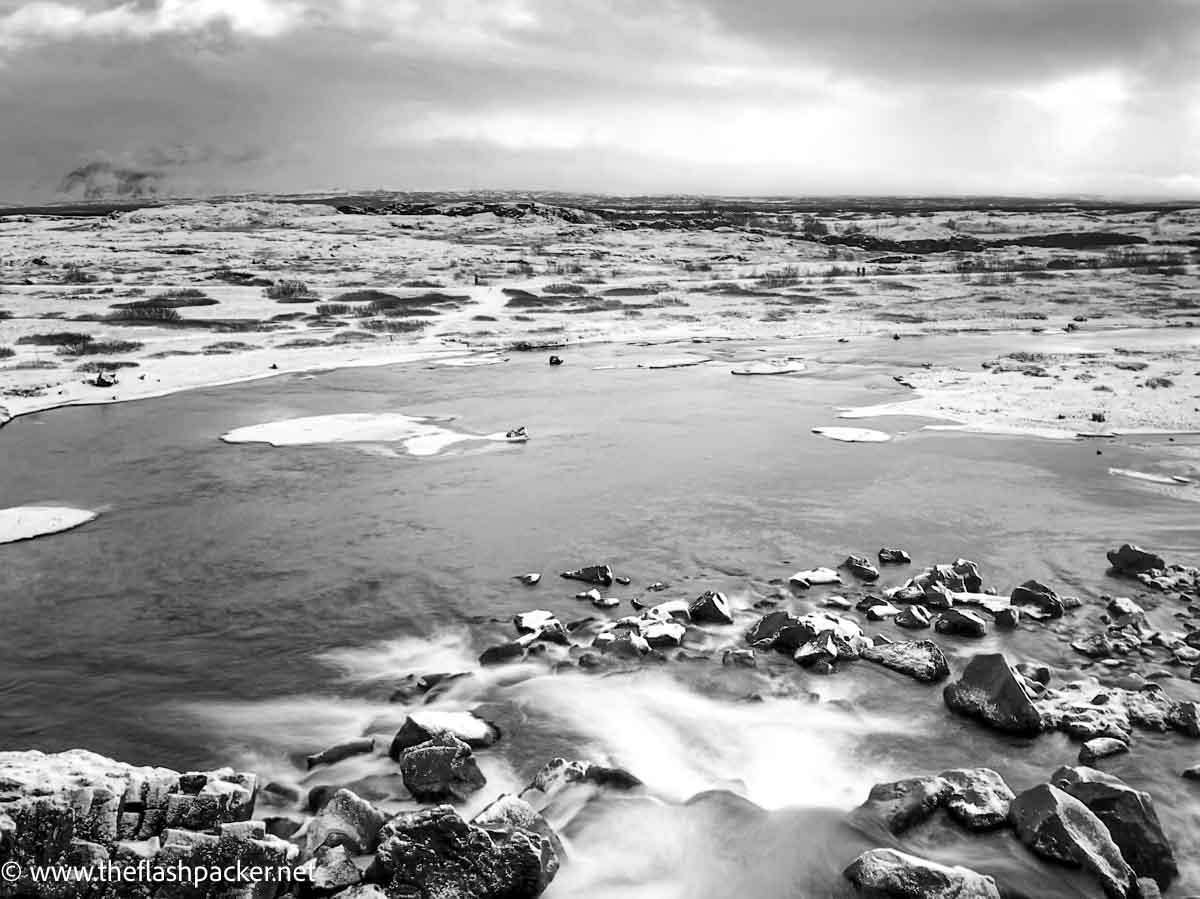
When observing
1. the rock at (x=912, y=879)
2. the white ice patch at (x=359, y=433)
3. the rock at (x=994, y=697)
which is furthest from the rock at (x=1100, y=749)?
the white ice patch at (x=359, y=433)

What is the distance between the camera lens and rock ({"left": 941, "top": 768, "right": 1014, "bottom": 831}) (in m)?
6.75

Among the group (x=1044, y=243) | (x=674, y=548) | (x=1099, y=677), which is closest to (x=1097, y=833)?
A: (x=1099, y=677)

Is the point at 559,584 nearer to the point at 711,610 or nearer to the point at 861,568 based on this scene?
the point at 711,610

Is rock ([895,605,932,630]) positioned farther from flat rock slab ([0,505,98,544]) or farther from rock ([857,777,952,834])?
flat rock slab ([0,505,98,544])

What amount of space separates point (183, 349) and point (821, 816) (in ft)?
88.8

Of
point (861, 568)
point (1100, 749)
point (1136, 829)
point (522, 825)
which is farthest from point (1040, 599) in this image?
point (522, 825)

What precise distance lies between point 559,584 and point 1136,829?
6845 millimetres

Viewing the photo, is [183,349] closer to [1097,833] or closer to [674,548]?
[674,548]

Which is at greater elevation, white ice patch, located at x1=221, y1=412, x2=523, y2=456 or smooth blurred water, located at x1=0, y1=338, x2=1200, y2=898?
white ice patch, located at x1=221, y1=412, x2=523, y2=456

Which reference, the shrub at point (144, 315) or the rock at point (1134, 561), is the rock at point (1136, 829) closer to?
the rock at point (1134, 561)

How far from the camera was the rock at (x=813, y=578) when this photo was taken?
443 inches

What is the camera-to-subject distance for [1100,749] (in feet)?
25.1

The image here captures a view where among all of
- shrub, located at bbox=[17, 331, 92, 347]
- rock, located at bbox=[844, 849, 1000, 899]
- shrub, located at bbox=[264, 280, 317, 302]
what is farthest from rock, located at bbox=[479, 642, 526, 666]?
shrub, located at bbox=[264, 280, 317, 302]

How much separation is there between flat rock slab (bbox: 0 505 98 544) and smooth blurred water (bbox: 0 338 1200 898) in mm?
303
